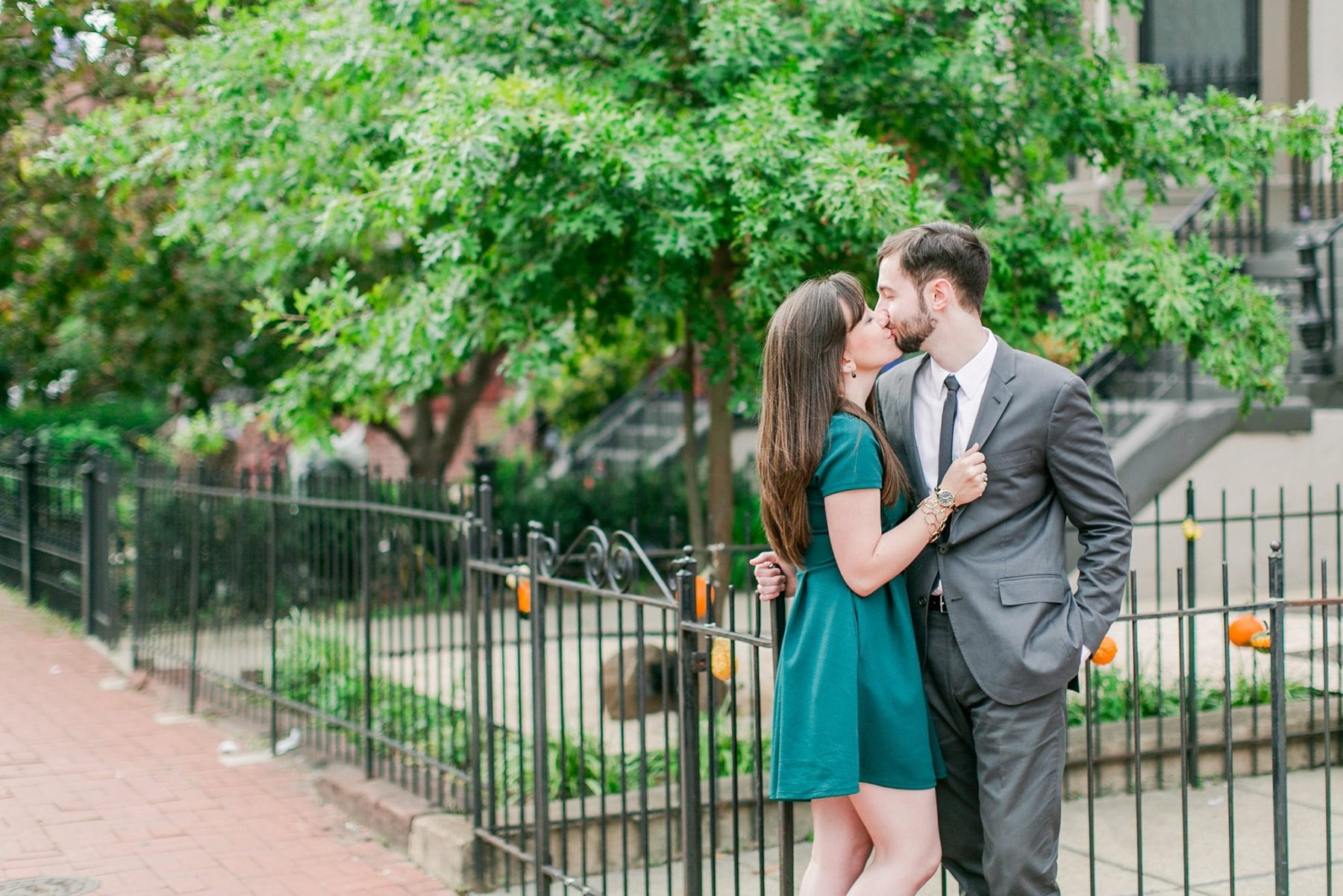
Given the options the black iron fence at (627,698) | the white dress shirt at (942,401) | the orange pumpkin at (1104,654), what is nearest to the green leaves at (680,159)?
the black iron fence at (627,698)

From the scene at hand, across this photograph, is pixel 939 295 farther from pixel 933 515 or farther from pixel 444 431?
pixel 444 431

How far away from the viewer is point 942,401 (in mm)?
3357

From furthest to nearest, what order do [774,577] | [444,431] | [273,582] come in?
[444,431] < [273,582] < [774,577]

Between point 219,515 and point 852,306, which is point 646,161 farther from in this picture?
point 219,515

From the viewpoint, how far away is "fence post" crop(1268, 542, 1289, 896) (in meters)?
3.75

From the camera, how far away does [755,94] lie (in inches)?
220

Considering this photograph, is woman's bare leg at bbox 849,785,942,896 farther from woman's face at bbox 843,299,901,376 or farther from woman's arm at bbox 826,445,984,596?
woman's face at bbox 843,299,901,376

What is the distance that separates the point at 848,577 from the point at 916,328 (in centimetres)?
63

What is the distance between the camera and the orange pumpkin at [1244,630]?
4.23m

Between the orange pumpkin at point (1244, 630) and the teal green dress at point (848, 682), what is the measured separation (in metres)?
1.42

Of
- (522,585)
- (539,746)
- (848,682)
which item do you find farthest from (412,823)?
(848,682)

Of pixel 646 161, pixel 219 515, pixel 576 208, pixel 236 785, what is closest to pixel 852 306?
pixel 646 161

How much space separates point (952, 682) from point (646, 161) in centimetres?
282

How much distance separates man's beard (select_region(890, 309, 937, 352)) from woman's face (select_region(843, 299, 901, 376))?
0.02m
